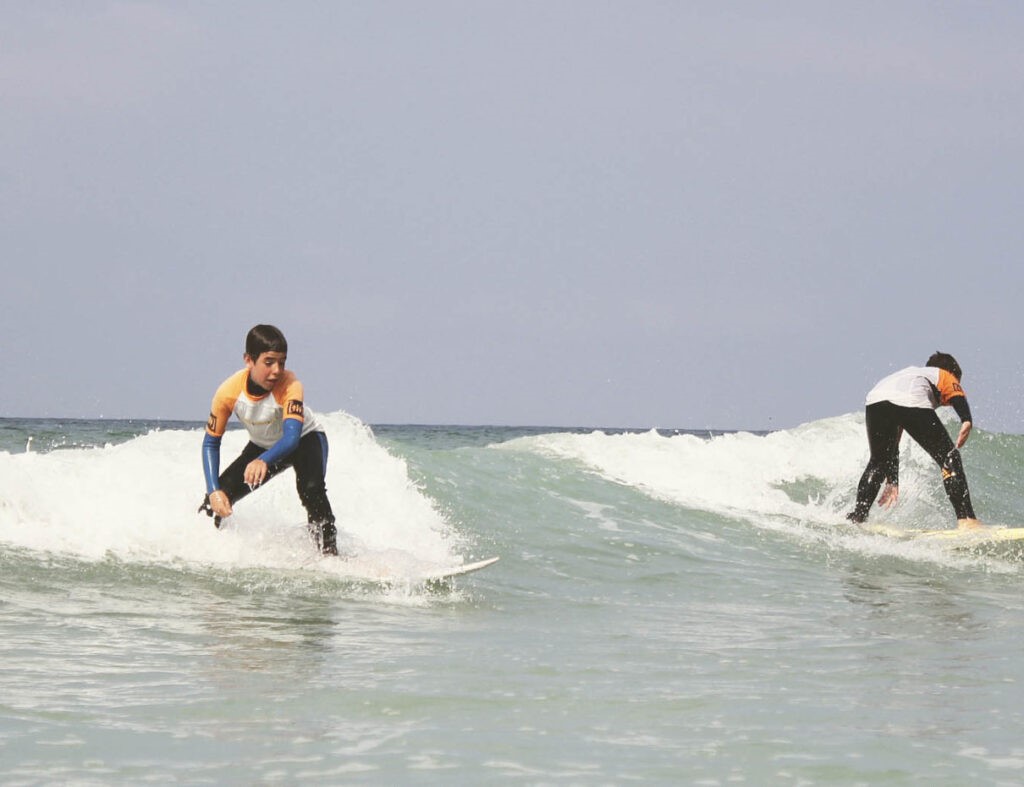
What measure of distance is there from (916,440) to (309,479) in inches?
255

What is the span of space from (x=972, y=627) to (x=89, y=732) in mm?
4941

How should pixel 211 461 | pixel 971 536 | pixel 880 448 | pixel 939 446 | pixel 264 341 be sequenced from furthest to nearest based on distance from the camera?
pixel 880 448 < pixel 939 446 < pixel 971 536 < pixel 211 461 < pixel 264 341

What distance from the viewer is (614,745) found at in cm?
399

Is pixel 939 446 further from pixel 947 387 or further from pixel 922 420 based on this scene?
pixel 947 387

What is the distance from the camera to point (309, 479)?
303 inches

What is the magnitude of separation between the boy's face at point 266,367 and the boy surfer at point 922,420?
256 inches

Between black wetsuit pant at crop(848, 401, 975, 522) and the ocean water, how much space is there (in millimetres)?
751

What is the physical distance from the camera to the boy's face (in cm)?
725

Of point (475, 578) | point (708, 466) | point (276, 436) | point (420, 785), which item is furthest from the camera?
point (708, 466)

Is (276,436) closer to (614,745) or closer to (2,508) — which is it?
(2,508)

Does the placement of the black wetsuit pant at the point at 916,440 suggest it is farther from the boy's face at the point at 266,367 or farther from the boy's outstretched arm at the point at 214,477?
the boy's outstretched arm at the point at 214,477

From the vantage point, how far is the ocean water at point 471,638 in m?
3.84

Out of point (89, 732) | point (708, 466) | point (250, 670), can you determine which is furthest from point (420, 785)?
point (708, 466)

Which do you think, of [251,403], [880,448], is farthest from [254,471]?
[880,448]
